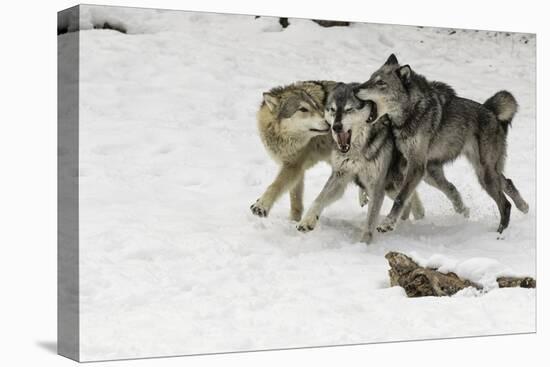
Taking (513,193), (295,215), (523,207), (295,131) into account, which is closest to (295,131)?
(295,131)

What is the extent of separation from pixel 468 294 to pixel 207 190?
209 cm

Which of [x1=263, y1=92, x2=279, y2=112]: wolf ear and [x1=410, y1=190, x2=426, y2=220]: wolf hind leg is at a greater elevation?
[x1=263, y1=92, x2=279, y2=112]: wolf ear

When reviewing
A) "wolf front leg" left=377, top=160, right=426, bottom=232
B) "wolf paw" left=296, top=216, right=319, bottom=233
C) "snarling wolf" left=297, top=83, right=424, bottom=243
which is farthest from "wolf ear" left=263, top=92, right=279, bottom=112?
"wolf front leg" left=377, top=160, right=426, bottom=232

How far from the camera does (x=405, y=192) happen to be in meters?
7.40

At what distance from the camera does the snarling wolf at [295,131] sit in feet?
23.6

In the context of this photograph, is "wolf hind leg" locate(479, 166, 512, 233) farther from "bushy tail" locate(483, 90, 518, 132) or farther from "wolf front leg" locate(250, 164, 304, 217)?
"wolf front leg" locate(250, 164, 304, 217)

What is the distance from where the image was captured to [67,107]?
21.0ft

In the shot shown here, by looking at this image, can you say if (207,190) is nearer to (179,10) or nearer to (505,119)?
(179,10)

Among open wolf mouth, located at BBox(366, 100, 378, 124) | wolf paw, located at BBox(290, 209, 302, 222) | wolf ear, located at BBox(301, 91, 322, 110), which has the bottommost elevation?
wolf paw, located at BBox(290, 209, 302, 222)

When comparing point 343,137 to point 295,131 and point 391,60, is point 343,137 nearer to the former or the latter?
point 295,131

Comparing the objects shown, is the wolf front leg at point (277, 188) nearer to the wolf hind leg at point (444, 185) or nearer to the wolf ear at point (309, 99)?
the wolf ear at point (309, 99)

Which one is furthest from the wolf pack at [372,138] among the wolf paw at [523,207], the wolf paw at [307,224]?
the wolf paw at [523,207]

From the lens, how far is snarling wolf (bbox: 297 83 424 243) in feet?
23.6

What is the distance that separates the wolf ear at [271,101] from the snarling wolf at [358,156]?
0.37 m
